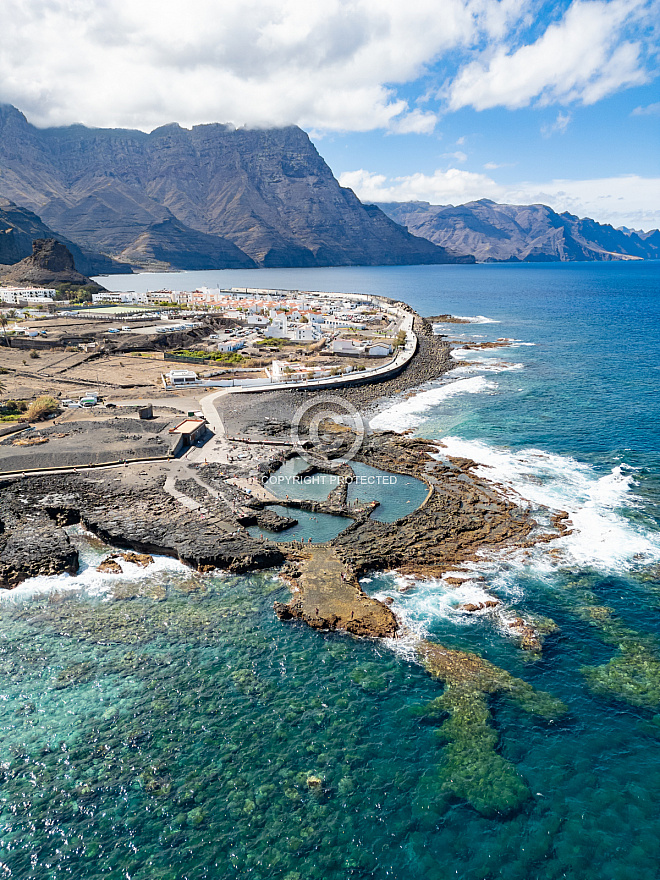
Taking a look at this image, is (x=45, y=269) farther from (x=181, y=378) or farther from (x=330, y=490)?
(x=330, y=490)

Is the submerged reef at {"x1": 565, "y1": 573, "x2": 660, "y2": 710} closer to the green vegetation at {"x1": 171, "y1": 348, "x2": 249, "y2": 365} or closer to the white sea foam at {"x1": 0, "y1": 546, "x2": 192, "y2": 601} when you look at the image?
the white sea foam at {"x1": 0, "y1": 546, "x2": 192, "y2": 601}

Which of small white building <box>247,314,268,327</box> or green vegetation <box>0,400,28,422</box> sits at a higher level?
small white building <box>247,314,268,327</box>

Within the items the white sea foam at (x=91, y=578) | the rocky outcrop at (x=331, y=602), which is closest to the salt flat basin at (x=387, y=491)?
the rocky outcrop at (x=331, y=602)

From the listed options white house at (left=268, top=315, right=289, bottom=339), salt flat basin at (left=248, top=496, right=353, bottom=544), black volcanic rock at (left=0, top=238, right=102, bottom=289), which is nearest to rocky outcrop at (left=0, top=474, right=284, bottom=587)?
salt flat basin at (left=248, top=496, right=353, bottom=544)

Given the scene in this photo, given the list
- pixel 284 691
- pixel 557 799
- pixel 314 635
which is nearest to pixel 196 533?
pixel 314 635

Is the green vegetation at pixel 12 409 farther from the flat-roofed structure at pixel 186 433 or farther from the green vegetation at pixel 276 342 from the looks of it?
the green vegetation at pixel 276 342
